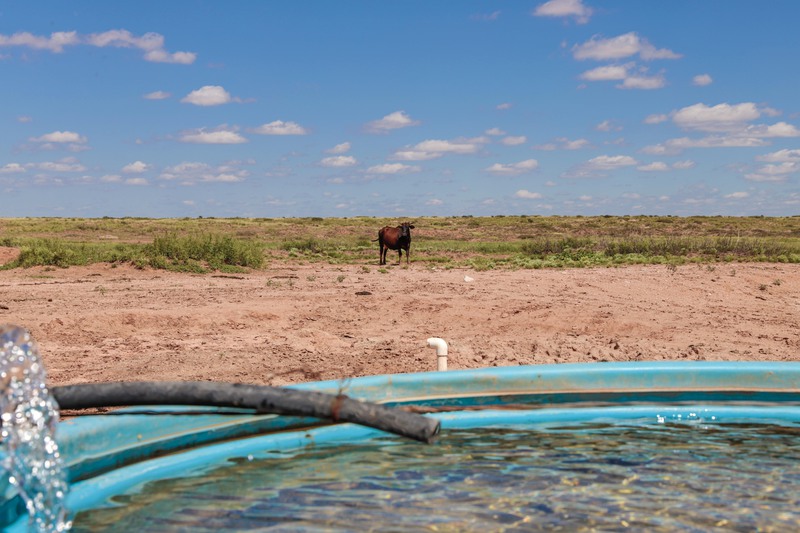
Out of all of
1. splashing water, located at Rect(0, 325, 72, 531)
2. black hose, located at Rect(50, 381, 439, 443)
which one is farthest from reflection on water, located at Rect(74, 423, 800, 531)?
black hose, located at Rect(50, 381, 439, 443)

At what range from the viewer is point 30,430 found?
381cm

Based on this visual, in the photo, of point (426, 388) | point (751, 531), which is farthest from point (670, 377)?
point (751, 531)

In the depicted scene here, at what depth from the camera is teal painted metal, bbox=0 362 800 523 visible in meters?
5.17

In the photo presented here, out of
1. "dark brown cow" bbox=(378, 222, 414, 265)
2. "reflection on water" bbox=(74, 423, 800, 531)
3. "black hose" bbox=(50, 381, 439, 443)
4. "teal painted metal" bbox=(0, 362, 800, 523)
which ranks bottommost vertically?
"reflection on water" bbox=(74, 423, 800, 531)

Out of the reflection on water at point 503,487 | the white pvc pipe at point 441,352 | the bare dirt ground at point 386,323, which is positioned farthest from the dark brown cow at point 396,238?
the reflection on water at point 503,487

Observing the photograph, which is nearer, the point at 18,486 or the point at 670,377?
the point at 18,486

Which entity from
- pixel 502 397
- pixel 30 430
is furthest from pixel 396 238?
pixel 30 430

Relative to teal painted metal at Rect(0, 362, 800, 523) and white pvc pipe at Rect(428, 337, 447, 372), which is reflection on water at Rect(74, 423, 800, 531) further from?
white pvc pipe at Rect(428, 337, 447, 372)

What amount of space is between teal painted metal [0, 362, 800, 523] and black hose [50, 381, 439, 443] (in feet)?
5.51

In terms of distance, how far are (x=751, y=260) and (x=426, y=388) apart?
18370 mm

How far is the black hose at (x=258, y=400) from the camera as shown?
2.74m

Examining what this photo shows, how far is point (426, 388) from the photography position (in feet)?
19.8

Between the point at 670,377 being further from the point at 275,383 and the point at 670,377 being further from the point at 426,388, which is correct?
the point at 275,383

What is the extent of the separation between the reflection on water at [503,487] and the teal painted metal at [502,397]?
0.24 meters
